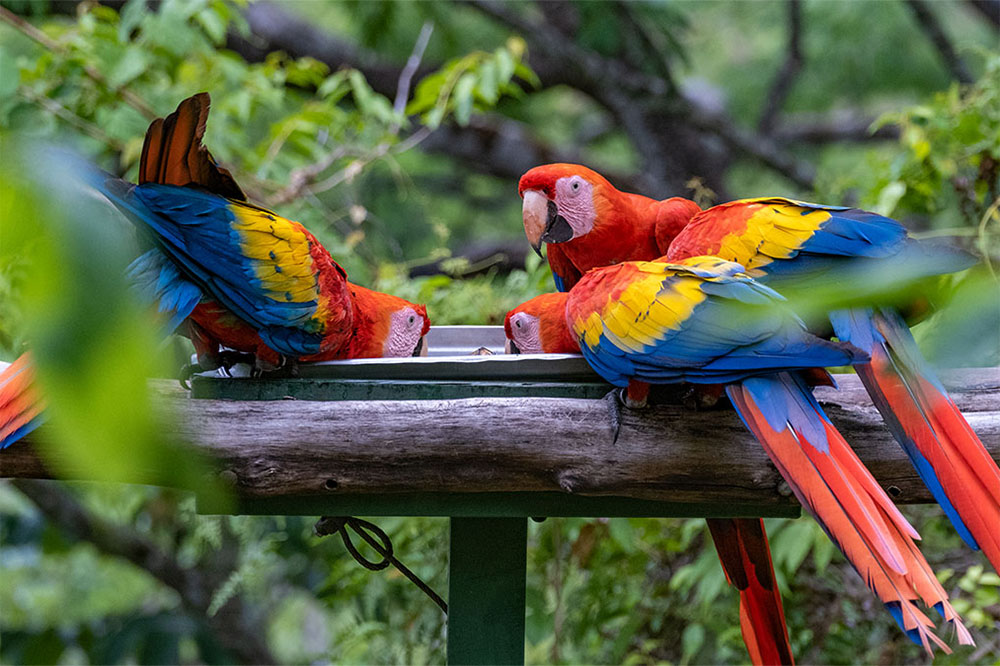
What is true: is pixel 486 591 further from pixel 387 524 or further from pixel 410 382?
pixel 387 524

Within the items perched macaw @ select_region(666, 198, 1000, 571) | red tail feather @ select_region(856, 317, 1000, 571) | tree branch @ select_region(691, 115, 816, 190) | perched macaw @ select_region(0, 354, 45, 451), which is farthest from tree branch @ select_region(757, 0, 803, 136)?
perched macaw @ select_region(0, 354, 45, 451)

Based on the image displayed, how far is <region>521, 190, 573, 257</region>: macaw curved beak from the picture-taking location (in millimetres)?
1137

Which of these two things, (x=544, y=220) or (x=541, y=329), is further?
(x=544, y=220)

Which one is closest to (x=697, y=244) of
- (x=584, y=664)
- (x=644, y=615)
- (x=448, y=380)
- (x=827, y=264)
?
(x=827, y=264)

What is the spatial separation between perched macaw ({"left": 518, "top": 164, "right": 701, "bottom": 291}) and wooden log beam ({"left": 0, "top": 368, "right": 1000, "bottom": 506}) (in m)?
0.37

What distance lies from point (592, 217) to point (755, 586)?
488 mm

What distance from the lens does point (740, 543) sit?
3.43ft

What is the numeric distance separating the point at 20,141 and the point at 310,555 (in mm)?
1956

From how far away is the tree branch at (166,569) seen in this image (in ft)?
6.86

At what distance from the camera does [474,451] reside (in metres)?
0.80

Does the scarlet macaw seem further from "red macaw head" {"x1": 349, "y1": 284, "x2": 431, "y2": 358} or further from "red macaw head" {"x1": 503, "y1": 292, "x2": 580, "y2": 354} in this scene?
"red macaw head" {"x1": 349, "y1": 284, "x2": 431, "y2": 358}

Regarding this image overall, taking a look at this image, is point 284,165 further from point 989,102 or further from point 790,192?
point 790,192

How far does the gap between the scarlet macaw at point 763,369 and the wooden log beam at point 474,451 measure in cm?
6

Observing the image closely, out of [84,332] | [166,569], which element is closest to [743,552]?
[84,332]
